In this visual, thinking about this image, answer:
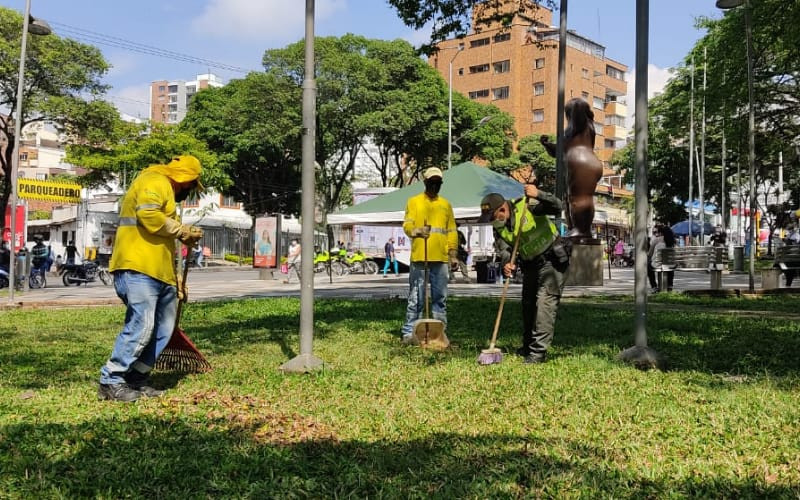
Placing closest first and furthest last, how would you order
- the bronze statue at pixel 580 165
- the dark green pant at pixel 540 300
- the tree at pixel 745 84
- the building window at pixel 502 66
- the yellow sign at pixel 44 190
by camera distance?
the dark green pant at pixel 540 300
the bronze statue at pixel 580 165
the tree at pixel 745 84
the yellow sign at pixel 44 190
the building window at pixel 502 66

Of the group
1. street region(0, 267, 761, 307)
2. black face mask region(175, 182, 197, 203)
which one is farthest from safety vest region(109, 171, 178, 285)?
street region(0, 267, 761, 307)

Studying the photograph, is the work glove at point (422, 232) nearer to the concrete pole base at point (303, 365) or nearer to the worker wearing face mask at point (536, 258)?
the worker wearing face mask at point (536, 258)

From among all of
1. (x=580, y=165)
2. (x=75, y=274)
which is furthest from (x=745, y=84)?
(x=75, y=274)

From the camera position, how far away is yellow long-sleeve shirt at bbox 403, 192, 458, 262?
7.51 meters

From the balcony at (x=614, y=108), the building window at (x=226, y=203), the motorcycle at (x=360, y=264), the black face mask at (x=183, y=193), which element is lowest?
the motorcycle at (x=360, y=264)

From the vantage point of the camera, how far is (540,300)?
6.50m

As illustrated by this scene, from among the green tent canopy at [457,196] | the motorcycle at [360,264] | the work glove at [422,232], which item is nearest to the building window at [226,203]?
the motorcycle at [360,264]

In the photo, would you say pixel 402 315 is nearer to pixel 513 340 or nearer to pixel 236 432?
pixel 513 340

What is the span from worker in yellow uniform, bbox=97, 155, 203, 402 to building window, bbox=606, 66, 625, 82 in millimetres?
70087

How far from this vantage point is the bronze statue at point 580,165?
550 inches

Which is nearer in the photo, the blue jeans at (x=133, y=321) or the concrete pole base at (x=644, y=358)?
the blue jeans at (x=133, y=321)

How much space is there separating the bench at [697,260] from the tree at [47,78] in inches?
938

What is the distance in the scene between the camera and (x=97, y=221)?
155 ft

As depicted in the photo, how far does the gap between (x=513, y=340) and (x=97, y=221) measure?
1755 inches
